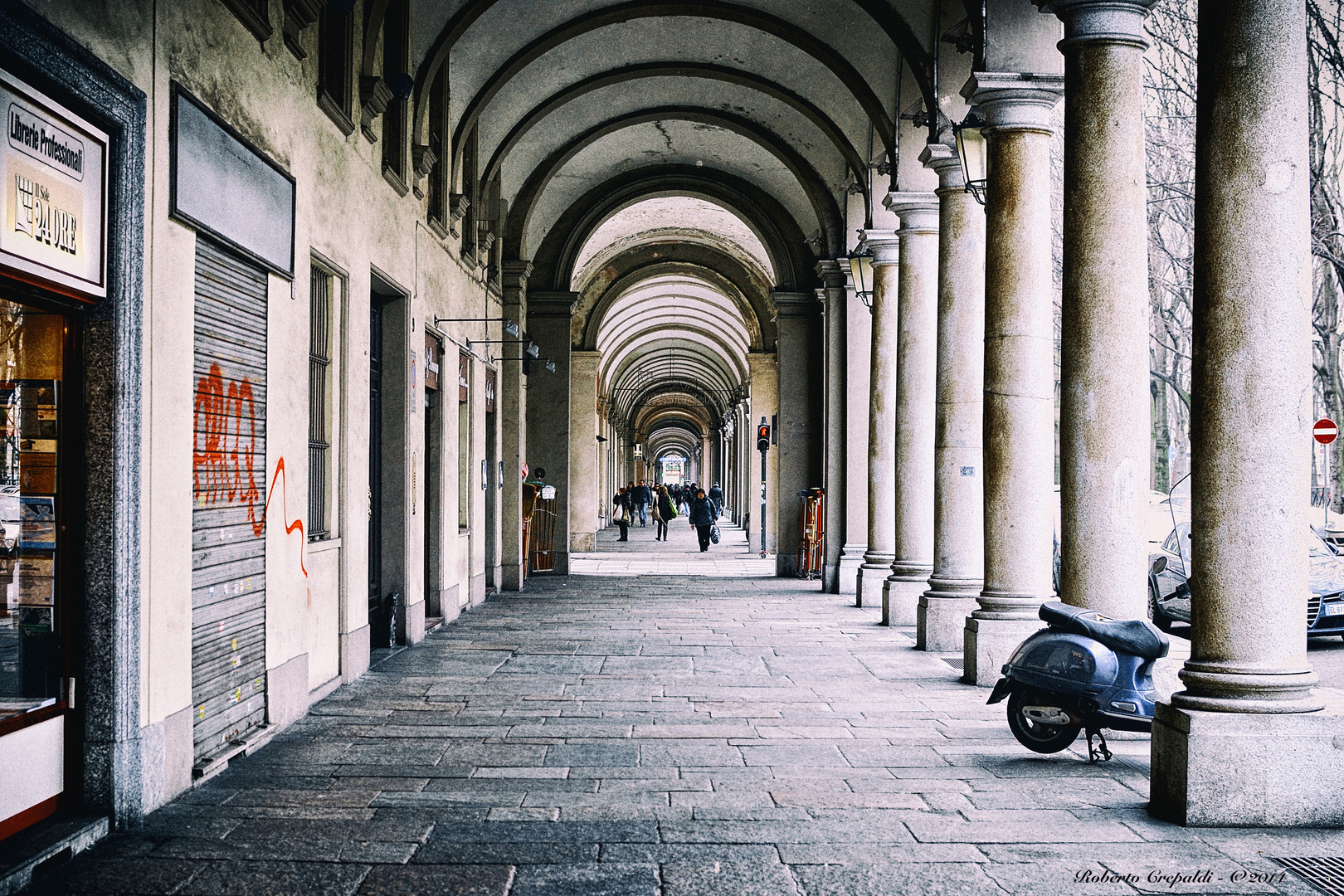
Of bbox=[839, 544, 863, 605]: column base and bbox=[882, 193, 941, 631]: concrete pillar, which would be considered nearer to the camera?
bbox=[882, 193, 941, 631]: concrete pillar

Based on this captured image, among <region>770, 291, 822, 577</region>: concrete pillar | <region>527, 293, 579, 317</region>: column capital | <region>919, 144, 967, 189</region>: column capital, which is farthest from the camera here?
<region>527, 293, 579, 317</region>: column capital

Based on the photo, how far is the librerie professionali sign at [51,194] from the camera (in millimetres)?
4043

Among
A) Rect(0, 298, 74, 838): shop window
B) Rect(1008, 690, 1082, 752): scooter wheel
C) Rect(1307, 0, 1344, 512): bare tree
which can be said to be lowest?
Rect(1008, 690, 1082, 752): scooter wheel

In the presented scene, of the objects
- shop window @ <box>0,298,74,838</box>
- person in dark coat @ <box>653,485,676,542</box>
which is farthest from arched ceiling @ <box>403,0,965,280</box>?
person in dark coat @ <box>653,485,676,542</box>

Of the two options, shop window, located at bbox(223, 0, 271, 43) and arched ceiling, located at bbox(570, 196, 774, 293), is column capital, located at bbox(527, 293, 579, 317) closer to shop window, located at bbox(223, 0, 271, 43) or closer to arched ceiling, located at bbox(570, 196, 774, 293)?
arched ceiling, located at bbox(570, 196, 774, 293)

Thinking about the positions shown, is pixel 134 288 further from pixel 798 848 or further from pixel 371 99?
pixel 371 99

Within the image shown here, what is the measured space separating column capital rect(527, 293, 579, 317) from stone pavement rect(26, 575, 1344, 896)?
10.6 meters

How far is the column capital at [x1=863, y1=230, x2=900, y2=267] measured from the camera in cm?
1366

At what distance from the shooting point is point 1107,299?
670 cm

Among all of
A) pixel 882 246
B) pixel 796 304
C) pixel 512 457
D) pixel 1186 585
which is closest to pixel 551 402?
pixel 512 457

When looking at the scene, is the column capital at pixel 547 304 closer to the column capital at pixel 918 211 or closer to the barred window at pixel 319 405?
the column capital at pixel 918 211

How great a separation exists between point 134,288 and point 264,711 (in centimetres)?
269

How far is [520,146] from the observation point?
53.8 feet

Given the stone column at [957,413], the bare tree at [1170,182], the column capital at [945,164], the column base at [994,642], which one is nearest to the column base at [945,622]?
the stone column at [957,413]
